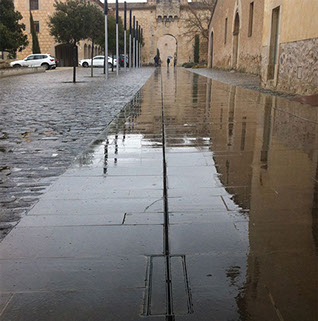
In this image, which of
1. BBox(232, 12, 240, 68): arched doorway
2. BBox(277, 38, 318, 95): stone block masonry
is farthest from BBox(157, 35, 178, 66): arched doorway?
BBox(277, 38, 318, 95): stone block masonry

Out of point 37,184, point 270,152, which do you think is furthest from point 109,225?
point 270,152

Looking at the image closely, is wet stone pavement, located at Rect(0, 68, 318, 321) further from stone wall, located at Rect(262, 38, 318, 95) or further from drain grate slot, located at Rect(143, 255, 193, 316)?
stone wall, located at Rect(262, 38, 318, 95)

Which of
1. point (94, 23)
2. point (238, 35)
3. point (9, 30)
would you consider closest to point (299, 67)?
point (94, 23)

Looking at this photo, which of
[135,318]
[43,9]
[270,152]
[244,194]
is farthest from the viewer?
[43,9]

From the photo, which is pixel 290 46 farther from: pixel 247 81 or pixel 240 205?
pixel 240 205

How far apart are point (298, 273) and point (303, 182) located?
1.59 m

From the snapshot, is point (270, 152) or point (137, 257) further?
point (270, 152)

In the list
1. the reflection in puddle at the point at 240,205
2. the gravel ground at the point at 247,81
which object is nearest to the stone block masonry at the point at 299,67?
the gravel ground at the point at 247,81

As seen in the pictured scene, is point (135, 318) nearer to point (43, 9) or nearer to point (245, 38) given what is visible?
point (245, 38)

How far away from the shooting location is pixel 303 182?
11.4ft

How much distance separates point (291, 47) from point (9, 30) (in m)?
17.9

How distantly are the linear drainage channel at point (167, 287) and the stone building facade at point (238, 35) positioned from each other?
2293 centimetres

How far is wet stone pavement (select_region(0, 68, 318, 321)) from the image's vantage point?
178cm

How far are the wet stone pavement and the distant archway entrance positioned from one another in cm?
5005
